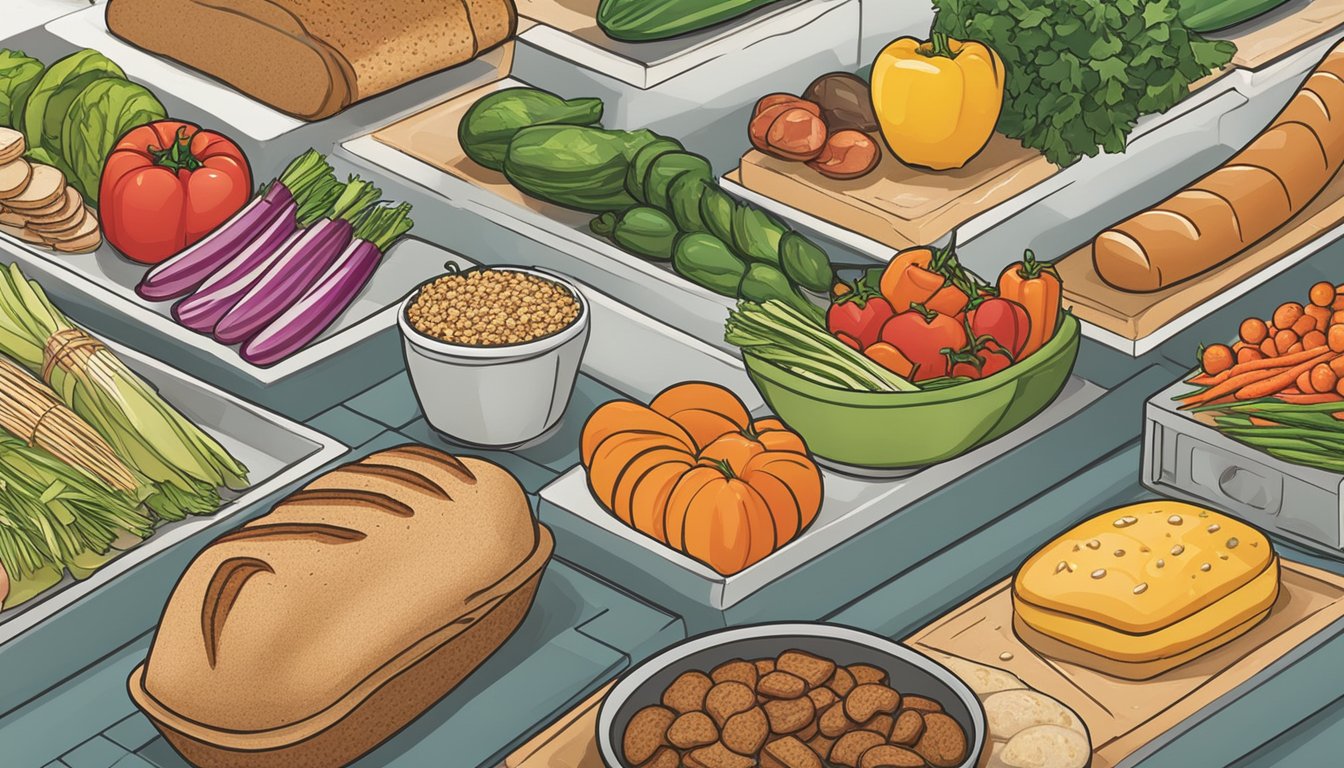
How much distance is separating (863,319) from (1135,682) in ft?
2.17

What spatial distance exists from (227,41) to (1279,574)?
2.05m

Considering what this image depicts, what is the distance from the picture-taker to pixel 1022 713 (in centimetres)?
259

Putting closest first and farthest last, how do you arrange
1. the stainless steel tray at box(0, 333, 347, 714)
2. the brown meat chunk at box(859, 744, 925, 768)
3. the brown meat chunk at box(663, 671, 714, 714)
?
the brown meat chunk at box(859, 744, 925, 768) → the brown meat chunk at box(663, 671, 714, 714) → the stainless steel tray at box(0, 333, 347, 714)

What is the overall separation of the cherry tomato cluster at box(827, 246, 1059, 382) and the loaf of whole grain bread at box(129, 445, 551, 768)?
571 mm

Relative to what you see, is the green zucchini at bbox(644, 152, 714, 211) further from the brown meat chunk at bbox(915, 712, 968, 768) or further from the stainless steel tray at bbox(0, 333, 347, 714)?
the brown meat chunk at bbox(915, 712, 968, 768)

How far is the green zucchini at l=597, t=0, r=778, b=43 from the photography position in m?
3.78

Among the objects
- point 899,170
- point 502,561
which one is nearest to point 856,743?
point 502,561

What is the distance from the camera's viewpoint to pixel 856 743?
2455 mm

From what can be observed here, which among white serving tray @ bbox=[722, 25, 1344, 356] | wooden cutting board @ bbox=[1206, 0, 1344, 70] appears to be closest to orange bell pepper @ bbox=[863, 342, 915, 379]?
white serving tray @ bbox=[722, 25, 1344, 356]

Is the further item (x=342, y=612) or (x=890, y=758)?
(x=342, y=612)

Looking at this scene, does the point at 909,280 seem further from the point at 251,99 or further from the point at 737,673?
the point at 251,99

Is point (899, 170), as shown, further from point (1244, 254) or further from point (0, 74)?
point (0, 74)

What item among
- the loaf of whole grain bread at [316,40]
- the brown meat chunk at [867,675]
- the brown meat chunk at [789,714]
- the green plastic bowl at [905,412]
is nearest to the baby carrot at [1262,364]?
the green plastic bowl at [905,412]

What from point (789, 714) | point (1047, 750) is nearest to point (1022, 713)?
point (1047, 750)
